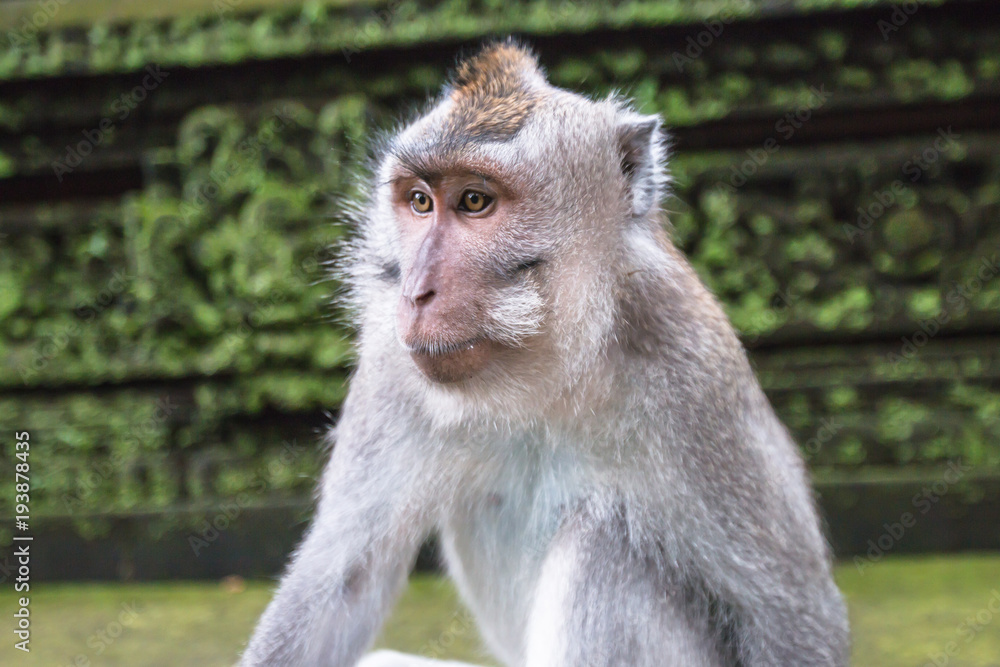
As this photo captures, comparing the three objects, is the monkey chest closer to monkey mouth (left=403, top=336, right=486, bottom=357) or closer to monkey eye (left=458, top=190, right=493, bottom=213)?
monkey mouth (left=403, top=336, right=486, bottom=357)

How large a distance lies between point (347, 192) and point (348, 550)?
2.21 m

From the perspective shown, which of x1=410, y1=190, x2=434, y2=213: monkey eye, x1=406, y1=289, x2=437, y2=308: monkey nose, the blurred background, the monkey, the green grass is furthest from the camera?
the blurred background

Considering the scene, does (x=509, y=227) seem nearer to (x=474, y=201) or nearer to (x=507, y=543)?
(x=474, y=201)

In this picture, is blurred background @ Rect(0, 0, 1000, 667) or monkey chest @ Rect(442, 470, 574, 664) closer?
monkey chest @ Rect(442, 470, 574, 664)

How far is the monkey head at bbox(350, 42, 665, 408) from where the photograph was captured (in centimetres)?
204

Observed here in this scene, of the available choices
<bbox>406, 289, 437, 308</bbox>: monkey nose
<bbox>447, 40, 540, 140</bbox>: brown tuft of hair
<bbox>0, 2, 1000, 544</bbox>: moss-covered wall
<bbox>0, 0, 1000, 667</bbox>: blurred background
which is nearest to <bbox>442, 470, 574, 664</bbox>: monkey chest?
<bbox>406, 289, 437, 308</bbox>: monkey nose

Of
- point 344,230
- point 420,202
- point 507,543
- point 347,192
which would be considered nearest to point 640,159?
point 420,202

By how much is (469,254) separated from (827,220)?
8.78 feet

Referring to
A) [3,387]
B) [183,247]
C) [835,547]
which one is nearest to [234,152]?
[183,247]

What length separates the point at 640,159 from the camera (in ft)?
7.57

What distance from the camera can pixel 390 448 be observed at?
2.37 m

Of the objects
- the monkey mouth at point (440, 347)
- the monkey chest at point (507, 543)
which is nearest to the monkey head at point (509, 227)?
the monkey mouth at point (440, 347)

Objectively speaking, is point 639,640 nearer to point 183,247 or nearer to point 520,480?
point 520,480

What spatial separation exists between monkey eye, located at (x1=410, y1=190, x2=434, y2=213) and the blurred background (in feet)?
6.26
